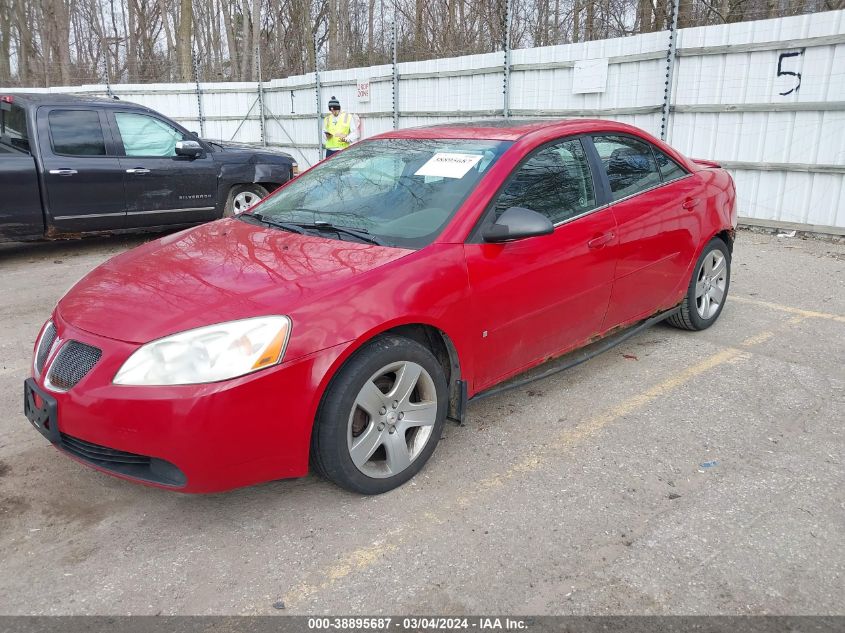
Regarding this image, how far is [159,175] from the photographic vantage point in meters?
8.12

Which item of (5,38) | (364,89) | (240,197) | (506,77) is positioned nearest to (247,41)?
(5,38)

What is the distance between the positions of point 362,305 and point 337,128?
30.7 feet

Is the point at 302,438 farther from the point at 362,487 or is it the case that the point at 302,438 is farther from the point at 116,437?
the point at 116,437

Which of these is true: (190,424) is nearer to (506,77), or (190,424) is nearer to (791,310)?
(791,310)

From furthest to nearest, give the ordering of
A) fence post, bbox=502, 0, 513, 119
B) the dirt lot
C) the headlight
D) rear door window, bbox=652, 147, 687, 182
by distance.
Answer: fence post, bbox=502, 0, 513, 119 < rear door window, bbox=652, 147, 687, 182 < the headlight < the dirt lot

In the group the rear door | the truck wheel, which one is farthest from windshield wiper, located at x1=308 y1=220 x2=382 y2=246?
the truck wheel

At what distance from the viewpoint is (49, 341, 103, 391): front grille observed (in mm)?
2691

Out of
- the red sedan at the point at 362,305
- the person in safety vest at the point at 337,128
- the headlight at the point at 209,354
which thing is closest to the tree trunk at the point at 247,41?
the person in safety vest at the point at 337,128

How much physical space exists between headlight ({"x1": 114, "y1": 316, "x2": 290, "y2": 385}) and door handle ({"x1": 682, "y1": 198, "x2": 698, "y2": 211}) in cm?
307

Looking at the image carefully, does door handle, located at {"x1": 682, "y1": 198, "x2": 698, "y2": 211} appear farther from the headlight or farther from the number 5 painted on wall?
the number 5 painted on wall

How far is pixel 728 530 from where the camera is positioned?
278 cm

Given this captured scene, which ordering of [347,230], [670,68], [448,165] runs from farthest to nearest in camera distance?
1. [670,68]
2. [448,165]
3. [347,230]

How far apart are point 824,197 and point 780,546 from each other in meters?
7.01

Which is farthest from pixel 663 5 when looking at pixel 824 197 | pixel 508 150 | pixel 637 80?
pixel 508 150
